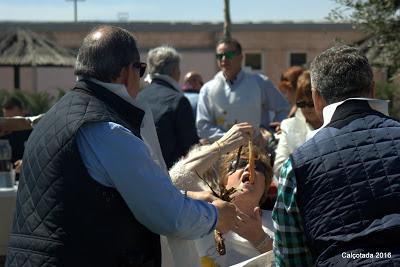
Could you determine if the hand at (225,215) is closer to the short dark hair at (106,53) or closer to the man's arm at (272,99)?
the short dark hair at (106,53)

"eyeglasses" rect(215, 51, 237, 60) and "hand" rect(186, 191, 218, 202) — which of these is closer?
"hand" rect(186, 191, 218, 202)

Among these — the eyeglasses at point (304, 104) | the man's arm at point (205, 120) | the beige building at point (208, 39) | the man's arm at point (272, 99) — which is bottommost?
Result: the beige building at point (208, 39)

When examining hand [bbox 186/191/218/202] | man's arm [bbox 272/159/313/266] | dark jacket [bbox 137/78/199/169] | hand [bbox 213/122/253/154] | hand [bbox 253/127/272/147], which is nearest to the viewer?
man's arm [bbox 272/159/313/266]

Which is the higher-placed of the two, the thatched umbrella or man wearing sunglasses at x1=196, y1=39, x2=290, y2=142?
man wearing sunglasses at x1=196, y1=39, x2=290, y2=142

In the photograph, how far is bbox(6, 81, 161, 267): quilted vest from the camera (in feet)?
9.67

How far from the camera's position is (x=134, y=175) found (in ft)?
9.54

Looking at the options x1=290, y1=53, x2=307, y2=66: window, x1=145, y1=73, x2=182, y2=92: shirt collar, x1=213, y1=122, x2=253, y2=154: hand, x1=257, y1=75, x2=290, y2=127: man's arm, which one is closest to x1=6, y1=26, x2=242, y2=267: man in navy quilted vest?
x1=213, y1=122, x2=253, y2=154: hand

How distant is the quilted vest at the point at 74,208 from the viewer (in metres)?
2.95

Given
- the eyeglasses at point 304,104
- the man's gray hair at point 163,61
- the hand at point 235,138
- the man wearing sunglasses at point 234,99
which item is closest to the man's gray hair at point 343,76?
the hand at point 235,138

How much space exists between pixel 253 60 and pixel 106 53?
30359mm

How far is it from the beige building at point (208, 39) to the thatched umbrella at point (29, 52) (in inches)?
388

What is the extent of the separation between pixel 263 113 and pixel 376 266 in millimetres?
5116

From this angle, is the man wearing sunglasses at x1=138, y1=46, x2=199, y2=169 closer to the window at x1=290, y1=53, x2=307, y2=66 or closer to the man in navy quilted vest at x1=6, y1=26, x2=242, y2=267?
the man in navy quilted vest at x1=6, y1=26, x2=242, y2=267

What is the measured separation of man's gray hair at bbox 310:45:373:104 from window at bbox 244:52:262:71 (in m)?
29.9
